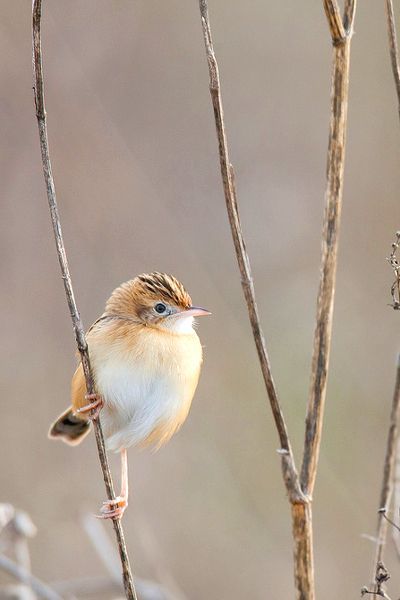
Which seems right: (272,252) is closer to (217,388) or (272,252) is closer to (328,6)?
(217,388)

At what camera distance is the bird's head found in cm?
414

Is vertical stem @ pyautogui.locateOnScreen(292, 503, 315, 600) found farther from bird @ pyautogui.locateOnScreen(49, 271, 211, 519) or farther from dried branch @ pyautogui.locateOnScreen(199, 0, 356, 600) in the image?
bird @ pyautogui.locateOnScreen(49, 271, 211, 519)

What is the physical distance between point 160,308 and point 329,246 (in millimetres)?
1893

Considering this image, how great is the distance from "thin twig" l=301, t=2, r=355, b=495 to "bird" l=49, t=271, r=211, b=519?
58.2 inches

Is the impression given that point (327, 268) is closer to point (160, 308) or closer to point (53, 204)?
point (53, 204)

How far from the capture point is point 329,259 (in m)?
2.38

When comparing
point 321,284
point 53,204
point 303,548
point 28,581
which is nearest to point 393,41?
point 321,284

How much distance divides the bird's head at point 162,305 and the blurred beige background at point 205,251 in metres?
3.02

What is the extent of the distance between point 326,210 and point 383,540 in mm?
1048

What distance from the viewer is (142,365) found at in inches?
154

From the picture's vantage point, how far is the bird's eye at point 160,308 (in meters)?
4.17

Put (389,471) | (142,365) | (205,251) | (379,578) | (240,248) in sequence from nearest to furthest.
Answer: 1. (240,248)
2. (379,578)
3. (389,471)
4. (142,365)
5. (205,251)

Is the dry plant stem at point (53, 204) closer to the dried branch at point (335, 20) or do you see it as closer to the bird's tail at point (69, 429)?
the dried branch at point (335, 20)

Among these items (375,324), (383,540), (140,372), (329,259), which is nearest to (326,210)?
(329,259)
